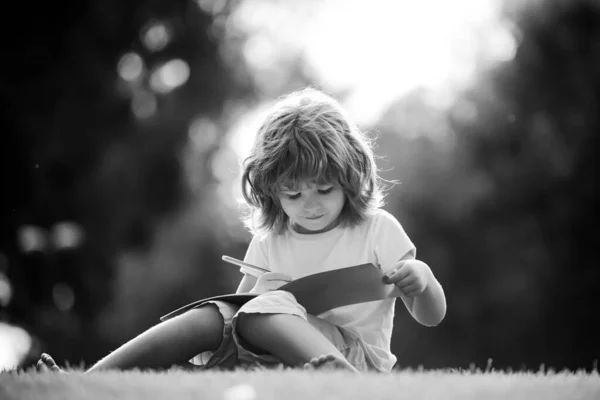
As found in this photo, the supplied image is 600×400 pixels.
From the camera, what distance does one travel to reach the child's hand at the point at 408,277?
8.03 feet

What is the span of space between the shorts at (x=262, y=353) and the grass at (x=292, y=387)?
43cm

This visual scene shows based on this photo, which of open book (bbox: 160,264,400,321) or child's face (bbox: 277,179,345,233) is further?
Answer: child's face (bbox: 277,179,345,233)

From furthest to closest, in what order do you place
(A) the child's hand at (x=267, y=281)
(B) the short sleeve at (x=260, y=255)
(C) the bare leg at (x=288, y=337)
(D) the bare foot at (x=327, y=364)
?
1. (B) the short sleeve at (x=260, y=255)
2. (A) the child's hand at (x=267, y=281)
3. (C) the bare leg at (x=288, y=337)
4. (D) the bare foot at (x=327, y=364)

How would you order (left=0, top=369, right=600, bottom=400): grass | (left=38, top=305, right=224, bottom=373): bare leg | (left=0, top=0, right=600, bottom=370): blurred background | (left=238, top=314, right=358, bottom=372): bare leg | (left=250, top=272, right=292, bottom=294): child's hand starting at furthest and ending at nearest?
(left=0, top=0, right=600, bottom=370): blurred background < (left=250, top=272, right=292, bottom=294): child's hand < (left=38, top=305, right=224, bottom=373): bare leg < (left=238, top=314, right=358, bottom=372): bare leg < (left=0, top=369, right=600, bottom=400): grass

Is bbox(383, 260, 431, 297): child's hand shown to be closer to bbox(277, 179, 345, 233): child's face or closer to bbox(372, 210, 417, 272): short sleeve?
bbox(372, 210, 417, 272): short sleeve

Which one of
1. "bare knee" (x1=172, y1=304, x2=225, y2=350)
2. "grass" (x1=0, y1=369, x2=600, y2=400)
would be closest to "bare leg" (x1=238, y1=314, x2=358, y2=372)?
"bare knee" (x1=172, y1=304, x2=225, y2=350)

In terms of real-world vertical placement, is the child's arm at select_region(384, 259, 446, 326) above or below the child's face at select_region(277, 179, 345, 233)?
A: below

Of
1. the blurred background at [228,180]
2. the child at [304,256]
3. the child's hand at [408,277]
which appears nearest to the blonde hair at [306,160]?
the child at [304,256]

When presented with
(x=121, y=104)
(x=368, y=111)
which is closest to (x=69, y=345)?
(x=121, y=104)

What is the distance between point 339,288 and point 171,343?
21.6 inches

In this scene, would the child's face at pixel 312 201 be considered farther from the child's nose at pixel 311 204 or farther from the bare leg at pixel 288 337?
the bare leg at pixel 288 337

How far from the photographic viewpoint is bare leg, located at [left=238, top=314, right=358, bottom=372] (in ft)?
7.13

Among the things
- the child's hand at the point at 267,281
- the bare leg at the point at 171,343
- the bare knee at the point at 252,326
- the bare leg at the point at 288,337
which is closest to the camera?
the bare leg at the point at 288,337

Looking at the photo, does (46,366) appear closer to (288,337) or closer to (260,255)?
(288,337)
